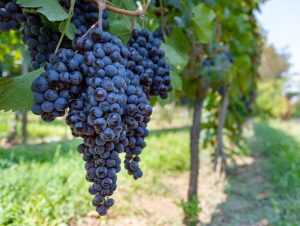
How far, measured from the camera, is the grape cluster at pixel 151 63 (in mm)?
1268

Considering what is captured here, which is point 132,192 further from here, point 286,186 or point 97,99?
point 97,99

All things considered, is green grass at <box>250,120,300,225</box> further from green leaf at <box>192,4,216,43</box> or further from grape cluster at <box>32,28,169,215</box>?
grape cluster at <box>32,28,169,215</box>

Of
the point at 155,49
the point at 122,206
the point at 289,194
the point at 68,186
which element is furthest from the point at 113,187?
the point at 289,194

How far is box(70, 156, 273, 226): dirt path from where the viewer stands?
331cm

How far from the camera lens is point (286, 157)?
6.43 meters

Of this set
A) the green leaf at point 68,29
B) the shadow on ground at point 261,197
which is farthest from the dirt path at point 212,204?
the green leaf at point 68,29

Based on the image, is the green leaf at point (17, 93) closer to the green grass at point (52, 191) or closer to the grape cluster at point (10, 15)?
the grape cluster at point (10, 15)

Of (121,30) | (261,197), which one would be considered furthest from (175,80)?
(261,197)

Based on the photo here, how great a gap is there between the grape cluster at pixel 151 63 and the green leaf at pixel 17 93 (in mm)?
365

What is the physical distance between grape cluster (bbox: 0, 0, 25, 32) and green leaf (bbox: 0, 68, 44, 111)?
0.31 metres

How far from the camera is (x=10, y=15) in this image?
135 centimetres

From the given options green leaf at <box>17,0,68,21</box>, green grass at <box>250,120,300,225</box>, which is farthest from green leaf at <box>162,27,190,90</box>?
green grass at <box>250,120,300,225</box>

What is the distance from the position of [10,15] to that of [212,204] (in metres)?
3.29

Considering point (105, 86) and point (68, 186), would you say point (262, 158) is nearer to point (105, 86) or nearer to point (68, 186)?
point (68, 186)
